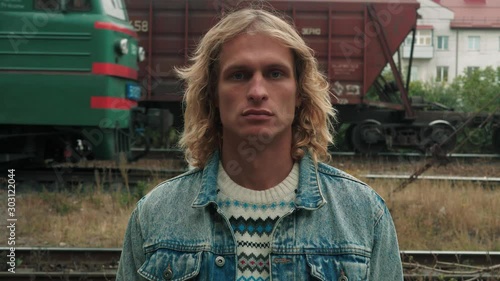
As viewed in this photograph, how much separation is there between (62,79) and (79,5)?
3.70 ft

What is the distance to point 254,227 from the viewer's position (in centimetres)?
194

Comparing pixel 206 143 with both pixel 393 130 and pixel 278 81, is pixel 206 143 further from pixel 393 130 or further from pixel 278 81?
pixel 393 130

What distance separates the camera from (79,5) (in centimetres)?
861

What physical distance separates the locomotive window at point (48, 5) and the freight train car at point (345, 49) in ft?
13.0

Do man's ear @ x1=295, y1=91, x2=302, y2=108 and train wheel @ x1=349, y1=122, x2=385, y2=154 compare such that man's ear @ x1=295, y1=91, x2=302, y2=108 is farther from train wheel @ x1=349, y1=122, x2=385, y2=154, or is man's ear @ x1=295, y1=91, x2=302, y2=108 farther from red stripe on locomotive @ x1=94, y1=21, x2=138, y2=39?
train wheel @ x1=349, y1=122, x2=385, y2=154

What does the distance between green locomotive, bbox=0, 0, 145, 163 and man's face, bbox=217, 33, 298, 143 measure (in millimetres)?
6519

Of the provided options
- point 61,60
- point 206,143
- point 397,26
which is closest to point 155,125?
A: point 61,60

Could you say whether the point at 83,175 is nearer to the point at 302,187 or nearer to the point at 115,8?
the point at 115,8

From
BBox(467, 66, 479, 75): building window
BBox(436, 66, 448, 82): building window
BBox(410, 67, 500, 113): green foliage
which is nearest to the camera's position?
BBox(410, 67, 500, 113): green foliage

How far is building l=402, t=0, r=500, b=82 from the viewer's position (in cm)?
1417

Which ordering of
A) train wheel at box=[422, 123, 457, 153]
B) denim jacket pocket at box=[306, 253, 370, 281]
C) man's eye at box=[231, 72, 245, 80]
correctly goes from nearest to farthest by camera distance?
denim jacket pocket at box=[306, 253, 370, 281] < man's eye at box=[231, 72, 245, 80] < train wheel at box=[422, 123, 457, 153]

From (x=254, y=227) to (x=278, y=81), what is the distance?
47 cm

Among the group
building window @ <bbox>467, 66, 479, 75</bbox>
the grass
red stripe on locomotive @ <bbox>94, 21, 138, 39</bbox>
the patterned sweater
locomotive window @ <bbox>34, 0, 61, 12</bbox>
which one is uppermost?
building window @ <bbox>467, 66, 479, 75</bbox>

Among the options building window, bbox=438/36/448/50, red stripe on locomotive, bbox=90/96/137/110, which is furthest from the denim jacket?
building window, bbox=438/36/448/50
